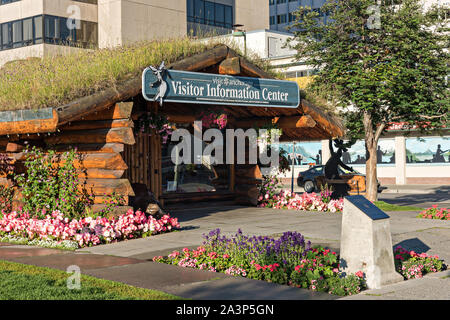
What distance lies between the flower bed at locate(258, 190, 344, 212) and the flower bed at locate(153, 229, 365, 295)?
800 centimetres

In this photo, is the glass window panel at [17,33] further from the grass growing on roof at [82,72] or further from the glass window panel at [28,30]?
the grass growing on roof at [82,72]

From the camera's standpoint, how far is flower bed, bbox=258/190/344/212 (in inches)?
679

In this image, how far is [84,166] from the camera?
511 inches

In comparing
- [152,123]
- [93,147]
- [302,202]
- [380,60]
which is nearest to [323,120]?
[302,202]

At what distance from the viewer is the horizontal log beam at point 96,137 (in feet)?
40.7

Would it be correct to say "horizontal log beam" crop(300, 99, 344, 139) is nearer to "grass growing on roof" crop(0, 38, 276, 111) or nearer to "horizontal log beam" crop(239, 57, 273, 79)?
"horizontal log beam" crop(239, 57, 273, 79)

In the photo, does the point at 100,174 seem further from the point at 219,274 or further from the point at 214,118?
the point at 219,274

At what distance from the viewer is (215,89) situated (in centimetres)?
1428

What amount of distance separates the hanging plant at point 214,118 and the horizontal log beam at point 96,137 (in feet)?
13.6

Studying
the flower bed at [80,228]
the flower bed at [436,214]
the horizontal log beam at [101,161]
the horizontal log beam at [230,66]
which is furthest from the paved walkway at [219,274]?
the horizontal log beam at [230,66]

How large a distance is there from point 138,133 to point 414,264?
8.56 m

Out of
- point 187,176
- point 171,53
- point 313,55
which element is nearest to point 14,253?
point 171,53

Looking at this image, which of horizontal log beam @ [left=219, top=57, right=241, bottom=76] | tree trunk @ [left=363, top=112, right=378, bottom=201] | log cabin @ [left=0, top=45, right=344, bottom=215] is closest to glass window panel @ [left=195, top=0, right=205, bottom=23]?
tree trunk @ [left=363, top=112, right=378, bottom=201]
